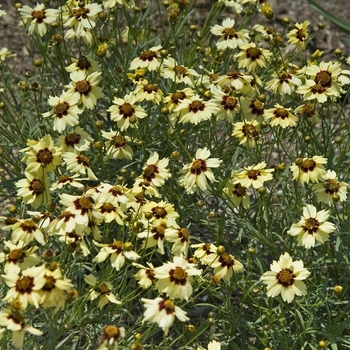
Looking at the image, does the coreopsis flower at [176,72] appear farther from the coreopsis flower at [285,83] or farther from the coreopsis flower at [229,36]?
the coreopsis flower at [285,83]

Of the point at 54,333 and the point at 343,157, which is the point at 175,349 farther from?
the point at 343,157

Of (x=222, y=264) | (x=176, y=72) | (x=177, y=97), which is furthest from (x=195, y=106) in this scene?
(x=222, y=264)

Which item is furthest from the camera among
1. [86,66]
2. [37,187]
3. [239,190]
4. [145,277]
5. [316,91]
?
[86,66]

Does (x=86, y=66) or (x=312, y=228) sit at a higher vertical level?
(x=86, y=66)

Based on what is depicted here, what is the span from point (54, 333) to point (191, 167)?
3.95 feet

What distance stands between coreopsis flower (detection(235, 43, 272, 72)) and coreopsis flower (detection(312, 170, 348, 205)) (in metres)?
1.08

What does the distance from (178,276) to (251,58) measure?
1.95m

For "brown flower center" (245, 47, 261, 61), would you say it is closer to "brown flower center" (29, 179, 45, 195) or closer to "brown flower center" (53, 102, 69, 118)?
"brown flower center" (53, 102, 69, 118)

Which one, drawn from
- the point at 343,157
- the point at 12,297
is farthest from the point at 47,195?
the point at 343,157

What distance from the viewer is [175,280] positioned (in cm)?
332

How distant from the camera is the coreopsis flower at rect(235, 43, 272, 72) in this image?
15.5 feet

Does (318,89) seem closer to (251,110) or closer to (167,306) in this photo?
(251,110)

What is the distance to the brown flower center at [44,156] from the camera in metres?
3.79

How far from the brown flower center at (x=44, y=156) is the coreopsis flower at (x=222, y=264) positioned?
0.98m
